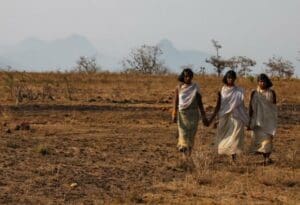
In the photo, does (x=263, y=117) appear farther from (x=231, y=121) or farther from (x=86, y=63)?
(x=86, y=63)

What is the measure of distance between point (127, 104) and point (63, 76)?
670cm

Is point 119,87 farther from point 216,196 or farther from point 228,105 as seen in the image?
point 216,196

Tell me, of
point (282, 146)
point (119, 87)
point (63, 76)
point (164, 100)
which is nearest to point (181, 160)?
point (282, 146)

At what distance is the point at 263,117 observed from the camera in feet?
37.9

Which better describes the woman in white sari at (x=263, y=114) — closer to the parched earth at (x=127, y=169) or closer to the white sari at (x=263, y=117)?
the white sari at (x=263, y=117)

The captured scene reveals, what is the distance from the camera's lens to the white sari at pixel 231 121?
37.2 feet

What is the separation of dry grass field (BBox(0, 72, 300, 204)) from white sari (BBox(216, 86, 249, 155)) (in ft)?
0.86

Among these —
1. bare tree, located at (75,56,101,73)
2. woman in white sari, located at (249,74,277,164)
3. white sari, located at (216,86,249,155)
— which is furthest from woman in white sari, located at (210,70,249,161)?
bare tree, located at (75,56,101,73)

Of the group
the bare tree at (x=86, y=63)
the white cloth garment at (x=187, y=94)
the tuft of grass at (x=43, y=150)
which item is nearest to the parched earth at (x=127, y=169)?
the tuft of grass at (x=43, y=150)

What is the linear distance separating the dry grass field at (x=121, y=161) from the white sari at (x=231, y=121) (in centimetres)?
26

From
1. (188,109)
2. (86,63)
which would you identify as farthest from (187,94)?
(86,63)

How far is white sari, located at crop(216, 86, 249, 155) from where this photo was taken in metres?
11.3

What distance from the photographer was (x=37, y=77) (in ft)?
92.4

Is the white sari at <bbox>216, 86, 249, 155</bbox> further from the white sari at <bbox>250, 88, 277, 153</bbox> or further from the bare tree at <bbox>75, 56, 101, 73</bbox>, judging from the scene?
the bare tree at <bbox>75, 56, 101, 73</bbox>
